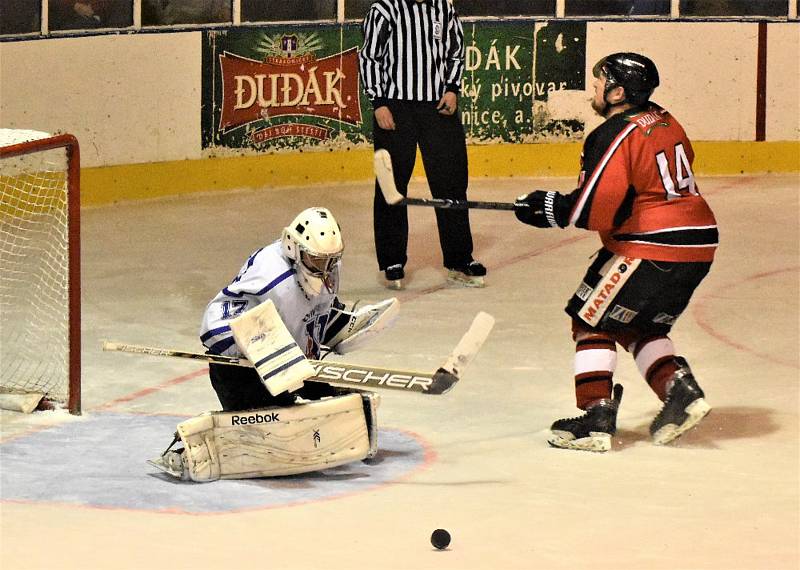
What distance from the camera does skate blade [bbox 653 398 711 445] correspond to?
5133mm

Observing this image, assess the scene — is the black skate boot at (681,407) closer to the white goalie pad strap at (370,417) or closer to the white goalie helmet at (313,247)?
the white goalie pad strap at (370,417)

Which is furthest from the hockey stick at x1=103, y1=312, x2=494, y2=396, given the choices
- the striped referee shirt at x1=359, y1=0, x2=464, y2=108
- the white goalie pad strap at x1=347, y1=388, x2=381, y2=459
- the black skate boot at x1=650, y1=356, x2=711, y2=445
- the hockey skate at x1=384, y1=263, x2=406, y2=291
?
the striped referee shirt at x1=359, y1=0, x2=464, y2=108

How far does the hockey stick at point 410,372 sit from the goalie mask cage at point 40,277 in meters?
1.01

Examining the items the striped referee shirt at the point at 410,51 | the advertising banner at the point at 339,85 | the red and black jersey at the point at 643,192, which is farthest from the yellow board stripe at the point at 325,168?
the red and black jersey at the point at 643,192

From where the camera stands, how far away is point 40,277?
7.55 m

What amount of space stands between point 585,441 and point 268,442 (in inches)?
41.4

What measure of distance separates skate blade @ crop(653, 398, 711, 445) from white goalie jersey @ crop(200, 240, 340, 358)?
3.87ft

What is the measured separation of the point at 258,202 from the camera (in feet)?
31.7

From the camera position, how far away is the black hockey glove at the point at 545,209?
17.1ft

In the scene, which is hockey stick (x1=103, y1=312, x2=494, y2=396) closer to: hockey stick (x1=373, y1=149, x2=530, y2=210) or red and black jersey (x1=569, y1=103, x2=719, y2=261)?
red and black jersey (x1=569, y1=103, x2=719, y2=261)

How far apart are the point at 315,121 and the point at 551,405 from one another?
4.66 meters

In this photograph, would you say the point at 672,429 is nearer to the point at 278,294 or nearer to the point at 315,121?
the point at 278,294

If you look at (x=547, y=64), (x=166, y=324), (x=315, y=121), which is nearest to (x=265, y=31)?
(x=315, y=121)

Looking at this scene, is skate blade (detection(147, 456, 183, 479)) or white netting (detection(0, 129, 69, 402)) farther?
white netting (detection(0, 129, 69, 402))
